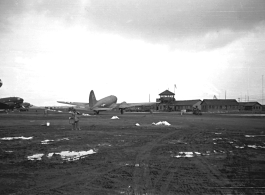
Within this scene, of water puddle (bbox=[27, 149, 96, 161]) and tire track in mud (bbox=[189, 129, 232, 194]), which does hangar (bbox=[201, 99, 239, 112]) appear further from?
water puddle (bbox=[27, 149, 96, 161])

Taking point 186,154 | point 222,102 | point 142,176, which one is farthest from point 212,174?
point 222,102

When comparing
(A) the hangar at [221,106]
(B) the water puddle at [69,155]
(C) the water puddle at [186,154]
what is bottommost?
(B) the water puddle at [69,155]

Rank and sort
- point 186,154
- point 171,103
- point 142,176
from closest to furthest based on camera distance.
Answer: point 142,176, point 186,154, point 171,103

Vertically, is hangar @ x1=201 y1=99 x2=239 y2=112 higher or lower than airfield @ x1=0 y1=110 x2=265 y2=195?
higher

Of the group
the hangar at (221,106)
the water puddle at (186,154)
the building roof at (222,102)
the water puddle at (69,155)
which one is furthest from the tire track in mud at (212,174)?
the building roof at (222,102)

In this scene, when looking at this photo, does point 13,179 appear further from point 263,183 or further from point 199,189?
point 263,183

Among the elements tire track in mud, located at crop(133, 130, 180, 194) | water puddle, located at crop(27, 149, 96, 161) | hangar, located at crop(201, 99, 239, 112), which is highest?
hangar, located at crop(201, 99, 239, 112)

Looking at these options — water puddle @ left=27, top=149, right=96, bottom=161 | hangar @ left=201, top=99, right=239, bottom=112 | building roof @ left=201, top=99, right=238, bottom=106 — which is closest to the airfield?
water puddle @ left=27, top=149, right=96, bottom=161

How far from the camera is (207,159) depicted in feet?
29.1

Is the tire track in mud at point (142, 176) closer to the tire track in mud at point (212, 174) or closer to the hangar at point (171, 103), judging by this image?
the tire track in mud at point (212, 174)

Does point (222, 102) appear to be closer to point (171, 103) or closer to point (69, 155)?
point (171, 103)

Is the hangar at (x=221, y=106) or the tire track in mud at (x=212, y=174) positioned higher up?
the hangar at (x=221, y=106)

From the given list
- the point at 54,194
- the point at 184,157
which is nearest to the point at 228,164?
the point at 184,157

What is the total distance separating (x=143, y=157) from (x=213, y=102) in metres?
95.1
